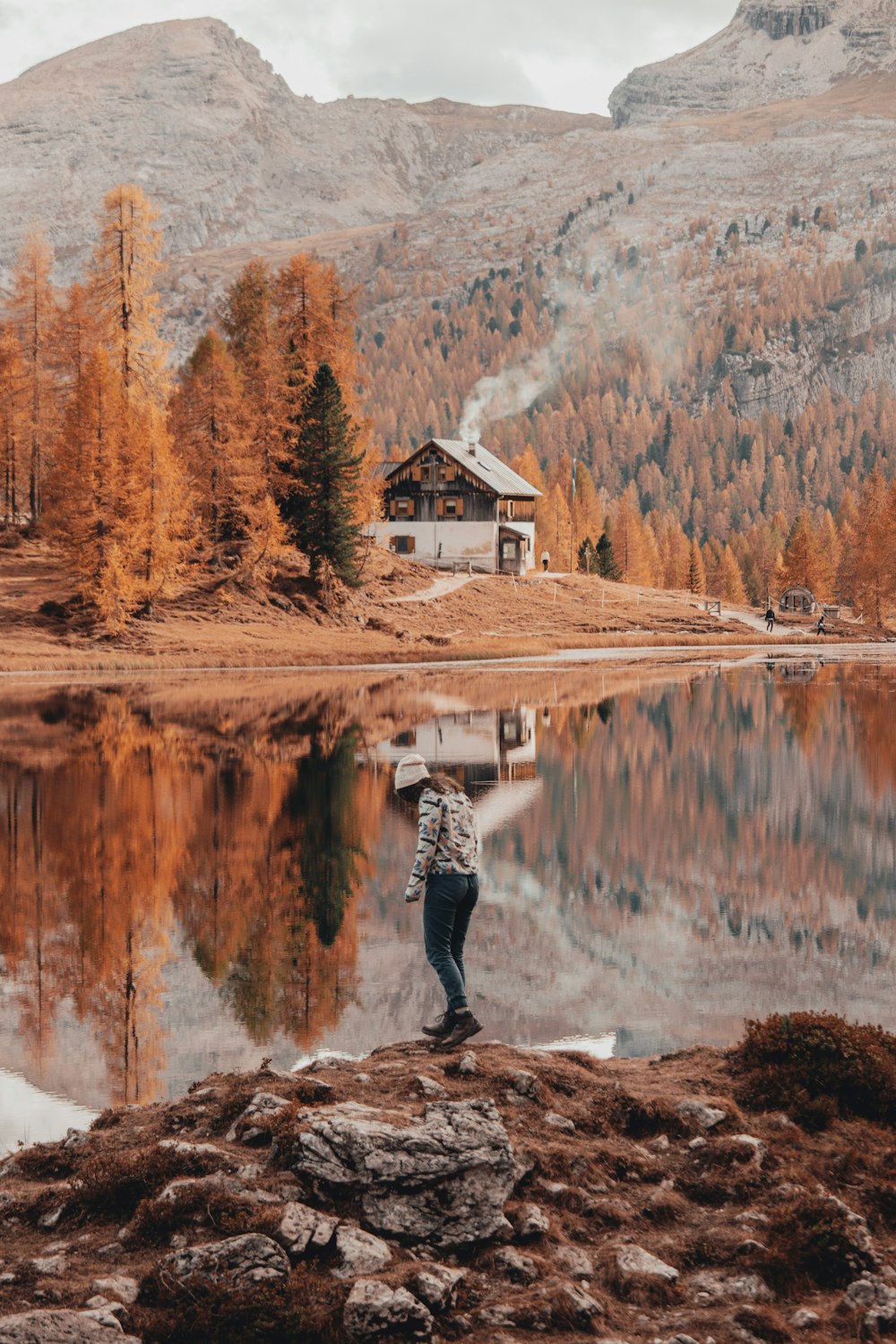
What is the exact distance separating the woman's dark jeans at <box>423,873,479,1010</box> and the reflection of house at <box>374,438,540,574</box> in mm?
94409

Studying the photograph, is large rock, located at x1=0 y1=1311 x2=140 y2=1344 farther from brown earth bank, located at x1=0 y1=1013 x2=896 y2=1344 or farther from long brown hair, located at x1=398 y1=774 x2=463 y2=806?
long brown hair, located at x1=398 y1=774 x2=463 y2=806

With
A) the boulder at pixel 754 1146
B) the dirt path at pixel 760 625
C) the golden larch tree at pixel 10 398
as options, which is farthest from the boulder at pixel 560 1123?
the dirt path at pixel 760 625

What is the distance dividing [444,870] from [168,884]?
24.3 feet

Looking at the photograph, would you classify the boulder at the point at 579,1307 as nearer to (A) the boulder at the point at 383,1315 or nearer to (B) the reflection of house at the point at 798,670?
(A) the boulder at the point at 383,1315

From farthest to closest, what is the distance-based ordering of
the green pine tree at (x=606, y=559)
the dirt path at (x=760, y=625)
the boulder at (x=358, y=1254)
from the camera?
the green pine tree at (x=606, y=559) → the dirt path at (x=760, y=625) → the boulder at (x=358, y=1254)

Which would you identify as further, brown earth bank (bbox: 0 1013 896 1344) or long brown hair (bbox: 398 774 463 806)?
long brown hair (bbox: 398 774 463 806)

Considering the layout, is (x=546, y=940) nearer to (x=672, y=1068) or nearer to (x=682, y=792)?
(x=672, y=1068)

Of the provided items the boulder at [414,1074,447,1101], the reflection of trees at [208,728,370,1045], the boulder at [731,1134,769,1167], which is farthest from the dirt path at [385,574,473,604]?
the boulder at [731,1134,769,1167]

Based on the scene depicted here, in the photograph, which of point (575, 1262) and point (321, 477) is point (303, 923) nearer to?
point (575, 1262)

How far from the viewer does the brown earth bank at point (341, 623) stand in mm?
58562

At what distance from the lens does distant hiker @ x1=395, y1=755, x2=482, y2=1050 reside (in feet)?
34.3

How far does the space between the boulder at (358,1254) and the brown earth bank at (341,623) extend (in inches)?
1934

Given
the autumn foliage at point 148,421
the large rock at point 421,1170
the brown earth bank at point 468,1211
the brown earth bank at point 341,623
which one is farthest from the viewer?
the brown earth bank at point 341,623

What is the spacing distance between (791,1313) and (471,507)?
101 meters
